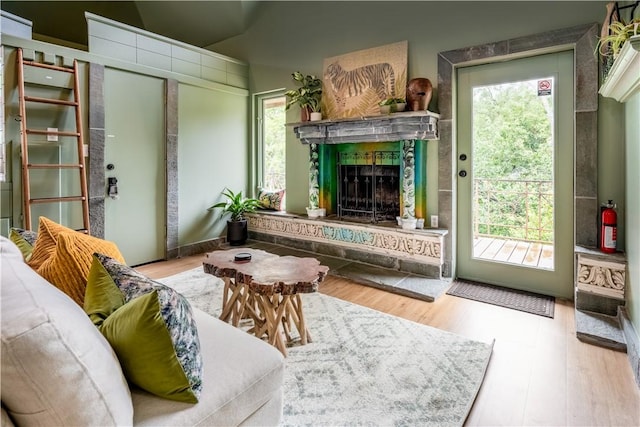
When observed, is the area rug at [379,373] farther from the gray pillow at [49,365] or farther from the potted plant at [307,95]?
the potted plant at [307,95]

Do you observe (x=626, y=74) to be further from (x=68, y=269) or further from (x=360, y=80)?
(x=68, y=269)

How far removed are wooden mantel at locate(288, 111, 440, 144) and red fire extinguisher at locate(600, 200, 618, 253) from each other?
1481 millimetres

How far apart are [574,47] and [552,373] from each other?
2.47m

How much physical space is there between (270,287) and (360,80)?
9.24ft

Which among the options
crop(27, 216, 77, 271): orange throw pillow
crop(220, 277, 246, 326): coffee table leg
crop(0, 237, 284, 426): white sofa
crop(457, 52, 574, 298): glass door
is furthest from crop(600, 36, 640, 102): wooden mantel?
crop(27, 216, 77, 271): orange throw pillow

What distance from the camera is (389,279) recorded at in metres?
3.40

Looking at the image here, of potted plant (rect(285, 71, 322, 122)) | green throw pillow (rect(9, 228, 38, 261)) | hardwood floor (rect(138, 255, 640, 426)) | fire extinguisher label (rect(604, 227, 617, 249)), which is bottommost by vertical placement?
hardwood floor (rect(138, 255, 640, 426))

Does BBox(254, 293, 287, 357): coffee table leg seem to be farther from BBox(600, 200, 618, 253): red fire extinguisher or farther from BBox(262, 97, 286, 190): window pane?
BBox(262, 97, 286, 190): window pane

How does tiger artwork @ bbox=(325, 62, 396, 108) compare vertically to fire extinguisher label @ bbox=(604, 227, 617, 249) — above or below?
above

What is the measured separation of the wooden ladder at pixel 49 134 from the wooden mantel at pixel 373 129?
2198 mm

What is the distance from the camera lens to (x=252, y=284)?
2.03 meters

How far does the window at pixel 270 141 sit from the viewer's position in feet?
16.2

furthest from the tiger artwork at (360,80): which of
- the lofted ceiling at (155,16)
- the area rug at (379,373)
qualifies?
the area rug at (379,373)

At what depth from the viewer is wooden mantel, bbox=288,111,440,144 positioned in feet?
10.9
